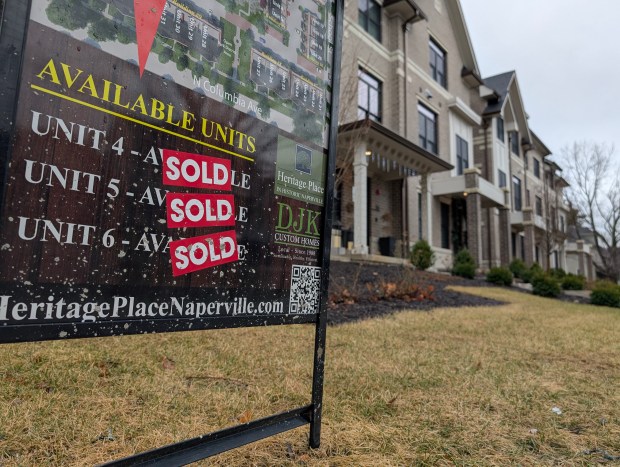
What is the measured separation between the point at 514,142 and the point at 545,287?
19.1 m

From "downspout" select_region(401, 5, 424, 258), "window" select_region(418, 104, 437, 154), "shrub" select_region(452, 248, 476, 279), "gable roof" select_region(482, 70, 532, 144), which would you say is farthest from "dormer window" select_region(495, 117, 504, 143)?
"shrub" select_region(452, 248, 476, 279)

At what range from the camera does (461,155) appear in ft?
74.4

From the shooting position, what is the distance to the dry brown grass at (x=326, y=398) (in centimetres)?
210

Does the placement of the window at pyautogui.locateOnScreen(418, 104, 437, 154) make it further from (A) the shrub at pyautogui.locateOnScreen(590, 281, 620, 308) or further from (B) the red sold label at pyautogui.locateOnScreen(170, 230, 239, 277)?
(B) the red sold label at pyautogui.locateOnScreen(170, 230, 239, 277)

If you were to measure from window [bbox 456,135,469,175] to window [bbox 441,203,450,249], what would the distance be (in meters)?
2.26

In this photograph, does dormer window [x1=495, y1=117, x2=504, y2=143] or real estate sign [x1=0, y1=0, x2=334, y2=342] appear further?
dormer window [x1=495, y1=117, x2=504, y2=143]

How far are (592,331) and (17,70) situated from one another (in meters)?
7.65

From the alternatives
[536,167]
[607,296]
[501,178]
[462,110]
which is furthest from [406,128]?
[536,167]

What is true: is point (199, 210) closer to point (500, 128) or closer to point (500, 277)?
point (500, 277)

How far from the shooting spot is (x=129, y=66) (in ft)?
5.24

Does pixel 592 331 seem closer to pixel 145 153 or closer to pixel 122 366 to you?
pixel 122 366

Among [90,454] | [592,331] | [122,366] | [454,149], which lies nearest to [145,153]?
[90,454]

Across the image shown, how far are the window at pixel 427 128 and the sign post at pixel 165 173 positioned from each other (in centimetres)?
1812

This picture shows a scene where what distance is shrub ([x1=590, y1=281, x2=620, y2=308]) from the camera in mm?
12008
